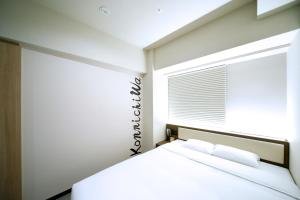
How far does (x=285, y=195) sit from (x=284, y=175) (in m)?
0.43

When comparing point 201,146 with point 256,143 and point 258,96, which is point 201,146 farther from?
point 258,96

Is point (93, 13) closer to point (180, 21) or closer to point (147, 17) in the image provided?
point (147, 17)

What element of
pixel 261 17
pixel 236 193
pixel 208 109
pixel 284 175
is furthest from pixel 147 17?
pixel 284 175

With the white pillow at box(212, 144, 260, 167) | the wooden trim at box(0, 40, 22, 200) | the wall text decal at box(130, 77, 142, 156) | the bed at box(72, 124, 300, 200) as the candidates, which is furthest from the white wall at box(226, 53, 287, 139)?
the wooden trim at box(0, 40, 22, 200)

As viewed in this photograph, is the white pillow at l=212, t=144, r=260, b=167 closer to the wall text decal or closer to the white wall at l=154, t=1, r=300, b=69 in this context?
the white wall at l=154, t=1, r=300, b=69

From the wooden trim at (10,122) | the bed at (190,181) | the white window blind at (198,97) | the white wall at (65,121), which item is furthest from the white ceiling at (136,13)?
the bed at (190,181)

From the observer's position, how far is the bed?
109 cm

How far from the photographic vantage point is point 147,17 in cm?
172

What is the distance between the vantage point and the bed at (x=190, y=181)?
1.09m

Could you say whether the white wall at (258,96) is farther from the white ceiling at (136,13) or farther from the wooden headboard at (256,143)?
the white ceiling at (136,13)

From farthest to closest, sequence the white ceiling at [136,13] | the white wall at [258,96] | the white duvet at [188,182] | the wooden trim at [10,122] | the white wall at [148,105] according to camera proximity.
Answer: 1. the white wall at [148,105]
2. the white wall at [258,96]
3. the white ceiling at [136,13]
4. the wooden trim at [10,122]
5. the white duvet at [188,182]

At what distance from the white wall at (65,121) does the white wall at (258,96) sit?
7.40 ft

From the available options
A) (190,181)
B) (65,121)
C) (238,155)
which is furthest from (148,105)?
(238,155)

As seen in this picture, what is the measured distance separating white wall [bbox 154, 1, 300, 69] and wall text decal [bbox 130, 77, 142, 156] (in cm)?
96
